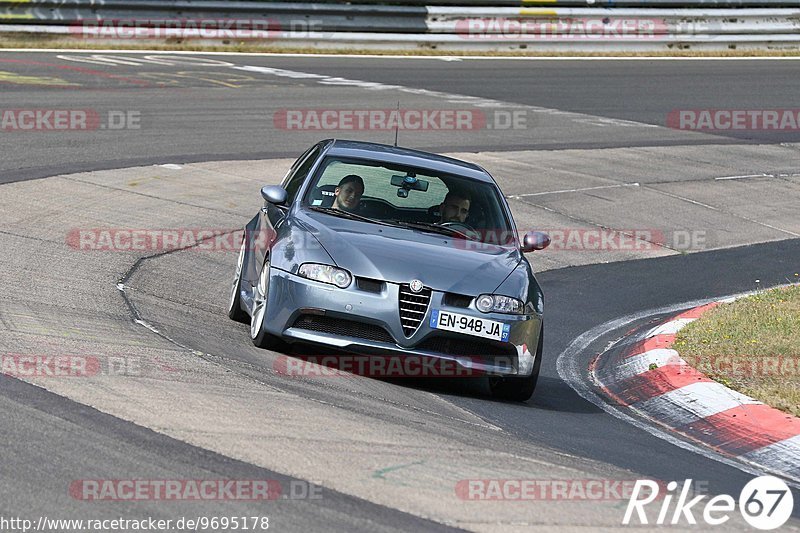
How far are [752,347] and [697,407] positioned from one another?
143cm

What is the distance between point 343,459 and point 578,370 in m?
4.34

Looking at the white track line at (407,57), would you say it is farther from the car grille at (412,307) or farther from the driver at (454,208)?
the car grille at (412,307)

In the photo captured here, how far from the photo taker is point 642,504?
5691 mm

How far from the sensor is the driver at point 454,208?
920 cm

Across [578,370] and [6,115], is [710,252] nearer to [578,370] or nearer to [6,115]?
[578,370]

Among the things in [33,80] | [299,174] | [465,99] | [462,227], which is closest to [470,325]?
[462,227]

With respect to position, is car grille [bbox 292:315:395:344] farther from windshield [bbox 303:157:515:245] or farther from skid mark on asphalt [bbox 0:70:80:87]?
skid mark on asphalt [bbox 0:70:80:87]

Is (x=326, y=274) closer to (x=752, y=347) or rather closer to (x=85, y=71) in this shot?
(x=752, y=347)

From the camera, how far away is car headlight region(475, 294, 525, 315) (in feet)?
26.5

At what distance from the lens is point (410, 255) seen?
821 cm

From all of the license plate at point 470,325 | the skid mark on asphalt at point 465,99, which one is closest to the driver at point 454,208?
the license plate at point 470,325

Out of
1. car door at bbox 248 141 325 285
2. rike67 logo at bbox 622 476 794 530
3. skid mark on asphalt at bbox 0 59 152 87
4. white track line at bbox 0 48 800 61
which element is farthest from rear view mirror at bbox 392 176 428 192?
white track line at bbox 0 48 800 61

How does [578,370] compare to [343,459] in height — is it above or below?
below

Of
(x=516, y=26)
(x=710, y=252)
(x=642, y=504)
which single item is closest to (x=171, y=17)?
(x=516, y=26)
